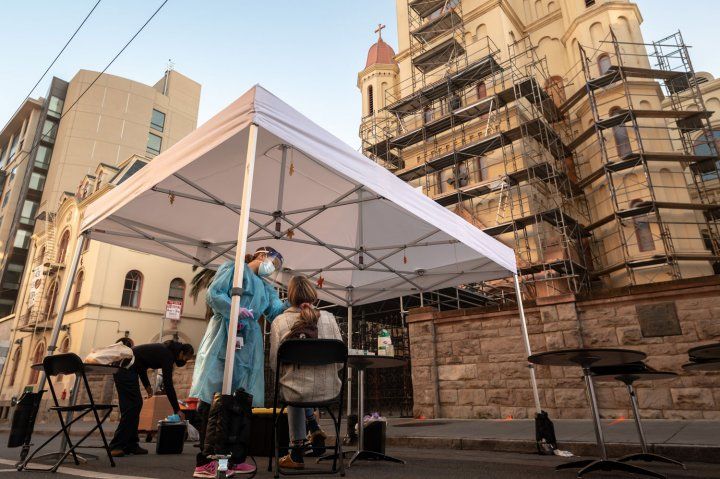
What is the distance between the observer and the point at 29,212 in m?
39.4

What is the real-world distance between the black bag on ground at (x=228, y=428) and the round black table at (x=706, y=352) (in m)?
3.16

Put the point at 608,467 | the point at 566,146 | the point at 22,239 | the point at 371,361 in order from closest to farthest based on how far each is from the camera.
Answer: the point at 608,467
the point at 371,361
the point at 566,146
the point at 22,239

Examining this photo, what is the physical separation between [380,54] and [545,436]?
3214cm

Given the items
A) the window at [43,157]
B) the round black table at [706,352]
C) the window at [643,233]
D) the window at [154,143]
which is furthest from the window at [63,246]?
the round black table at [706,352]

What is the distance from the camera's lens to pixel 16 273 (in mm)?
37375

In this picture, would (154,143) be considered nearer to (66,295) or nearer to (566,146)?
(566,146)

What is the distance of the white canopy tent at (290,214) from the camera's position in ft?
14.1

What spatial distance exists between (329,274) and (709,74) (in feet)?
127

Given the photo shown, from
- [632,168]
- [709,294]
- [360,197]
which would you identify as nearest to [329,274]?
[360,197]

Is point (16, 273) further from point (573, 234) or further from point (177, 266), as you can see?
point (573, 234)

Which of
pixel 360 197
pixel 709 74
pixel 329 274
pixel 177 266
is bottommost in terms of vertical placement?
pixel 329 274

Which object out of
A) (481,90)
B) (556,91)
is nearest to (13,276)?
(481,90)

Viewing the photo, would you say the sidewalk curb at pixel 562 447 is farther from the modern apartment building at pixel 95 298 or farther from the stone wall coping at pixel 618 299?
the modern apartment building at pixel 95 298

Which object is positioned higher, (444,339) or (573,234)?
(573,234)
